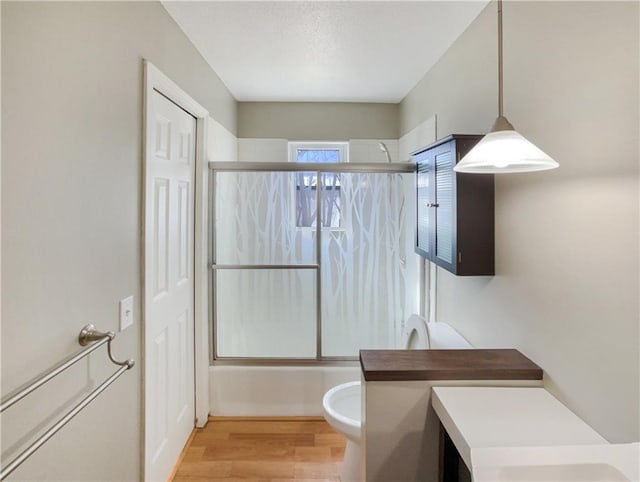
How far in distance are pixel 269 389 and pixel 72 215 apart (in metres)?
1.81

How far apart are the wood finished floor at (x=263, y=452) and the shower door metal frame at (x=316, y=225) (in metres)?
0.40

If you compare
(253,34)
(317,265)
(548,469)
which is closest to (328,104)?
(253,34)

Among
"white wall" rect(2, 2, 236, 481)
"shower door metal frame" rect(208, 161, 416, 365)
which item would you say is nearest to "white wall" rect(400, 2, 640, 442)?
"shower door metal frame" rect(208, 161, 416, 365)

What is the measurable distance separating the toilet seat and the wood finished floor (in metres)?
0.78

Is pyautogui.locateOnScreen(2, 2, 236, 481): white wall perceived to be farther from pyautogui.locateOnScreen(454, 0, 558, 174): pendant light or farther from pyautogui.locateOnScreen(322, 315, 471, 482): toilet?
pyautogui.locateOnScreen(454, 0, 558, 174): pendant light

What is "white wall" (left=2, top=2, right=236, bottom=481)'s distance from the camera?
0.86 metres

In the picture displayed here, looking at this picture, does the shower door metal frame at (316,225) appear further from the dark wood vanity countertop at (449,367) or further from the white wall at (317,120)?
the dark wood vanity countertop at (449,367)

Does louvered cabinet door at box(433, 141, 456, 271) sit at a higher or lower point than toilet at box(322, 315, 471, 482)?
higher

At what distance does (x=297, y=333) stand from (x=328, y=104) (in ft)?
6.77

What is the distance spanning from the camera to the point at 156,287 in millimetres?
1694

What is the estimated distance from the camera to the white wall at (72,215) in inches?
33.9

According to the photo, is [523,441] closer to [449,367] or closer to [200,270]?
[449,367]

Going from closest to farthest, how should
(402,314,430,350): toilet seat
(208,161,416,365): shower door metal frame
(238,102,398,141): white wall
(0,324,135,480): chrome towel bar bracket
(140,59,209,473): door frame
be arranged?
(0,324,135,480): chrome towel bar bracket → (402,314,430,350): toilet seat → (140,59,209,473): door frame → (208,161,416,365): shower door metal frame → (238,102,398,141): white wall

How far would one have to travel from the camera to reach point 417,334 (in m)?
1.94
